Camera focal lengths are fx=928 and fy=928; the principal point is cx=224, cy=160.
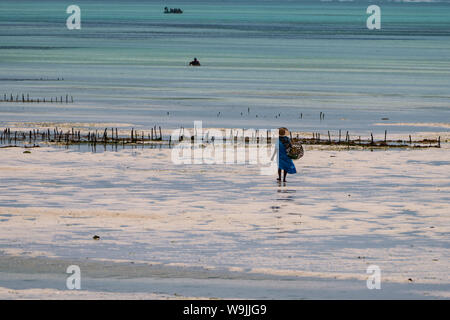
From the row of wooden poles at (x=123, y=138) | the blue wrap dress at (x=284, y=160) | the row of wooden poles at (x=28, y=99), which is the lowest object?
the blue wrap dress at (x=284, y=160)

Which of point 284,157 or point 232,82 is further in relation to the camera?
point 232,82

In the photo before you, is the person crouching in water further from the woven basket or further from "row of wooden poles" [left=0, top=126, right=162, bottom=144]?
"row of wooden poles" [left=0, top=126, right=162, bottom=144]

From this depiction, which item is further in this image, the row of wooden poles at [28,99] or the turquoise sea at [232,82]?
the row of wooden poles at [28,99]

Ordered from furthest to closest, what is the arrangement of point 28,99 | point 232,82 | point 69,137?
1. point 232,82
2. point 28,99
3. point 69,137

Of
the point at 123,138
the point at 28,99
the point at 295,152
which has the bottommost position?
the point at 295,152

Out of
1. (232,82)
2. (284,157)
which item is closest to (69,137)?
(284,157)

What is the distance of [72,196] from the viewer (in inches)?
987

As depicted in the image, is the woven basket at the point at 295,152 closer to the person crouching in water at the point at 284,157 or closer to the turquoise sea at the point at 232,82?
the person crouching in water at the point at 284,157

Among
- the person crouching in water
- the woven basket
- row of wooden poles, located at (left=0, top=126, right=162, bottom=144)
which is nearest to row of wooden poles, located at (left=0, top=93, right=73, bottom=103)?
row of wooden poles, located at (left=0, top=126, right=162, bottom=144)

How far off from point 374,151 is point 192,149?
280 inches

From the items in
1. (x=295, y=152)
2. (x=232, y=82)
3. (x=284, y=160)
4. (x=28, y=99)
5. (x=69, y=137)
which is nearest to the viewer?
(x=284, y=160)

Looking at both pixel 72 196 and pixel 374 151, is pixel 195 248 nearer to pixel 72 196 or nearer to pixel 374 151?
pixel 72 196

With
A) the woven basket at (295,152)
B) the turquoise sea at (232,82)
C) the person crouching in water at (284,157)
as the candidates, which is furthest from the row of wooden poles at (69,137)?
the person crouching in water at (284,157)

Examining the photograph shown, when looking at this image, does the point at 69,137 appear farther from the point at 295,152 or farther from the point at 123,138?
the point at 295,152
